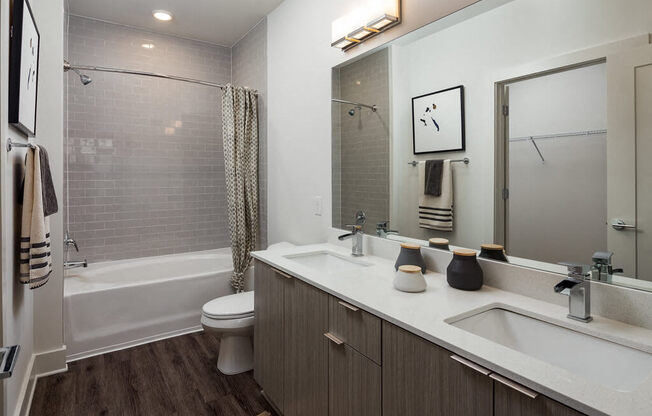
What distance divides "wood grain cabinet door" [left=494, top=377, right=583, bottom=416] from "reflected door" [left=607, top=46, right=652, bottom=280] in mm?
622

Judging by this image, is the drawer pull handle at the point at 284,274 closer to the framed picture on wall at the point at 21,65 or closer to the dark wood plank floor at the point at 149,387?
the dark wood plank floor at the point at 149,387

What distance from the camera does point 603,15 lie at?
3.76ft

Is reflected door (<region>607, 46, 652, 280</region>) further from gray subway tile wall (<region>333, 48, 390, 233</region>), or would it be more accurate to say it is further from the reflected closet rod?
gray subway tile wall (<region>333, 48, 390, 233</region>)

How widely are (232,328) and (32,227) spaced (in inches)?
45.1

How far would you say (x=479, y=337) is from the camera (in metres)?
0.96

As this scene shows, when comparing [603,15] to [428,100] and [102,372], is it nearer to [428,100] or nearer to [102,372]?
[428,100]

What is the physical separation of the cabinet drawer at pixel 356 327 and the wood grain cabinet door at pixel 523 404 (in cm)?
41

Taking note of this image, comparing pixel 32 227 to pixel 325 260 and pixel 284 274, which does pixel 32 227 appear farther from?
pixel 325 260

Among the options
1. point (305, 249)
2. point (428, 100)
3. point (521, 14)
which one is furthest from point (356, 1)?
point (305, 249)

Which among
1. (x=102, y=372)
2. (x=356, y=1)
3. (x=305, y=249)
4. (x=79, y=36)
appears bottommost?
(x=102, y=372)

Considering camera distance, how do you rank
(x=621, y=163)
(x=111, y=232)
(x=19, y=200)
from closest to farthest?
(x=621, y=163) → (x=19, y=200) → (x=111, y=232)

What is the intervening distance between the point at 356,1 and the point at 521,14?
1.03 meters

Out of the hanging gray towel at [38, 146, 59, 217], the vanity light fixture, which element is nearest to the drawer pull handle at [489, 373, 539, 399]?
the vanity light fixture

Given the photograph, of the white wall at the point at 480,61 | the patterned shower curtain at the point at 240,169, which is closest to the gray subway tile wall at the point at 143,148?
the patterned shower curtain at the point at 240,169
